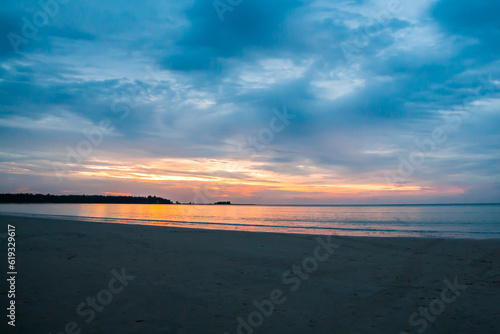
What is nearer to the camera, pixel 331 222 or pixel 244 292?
pixel 244 292

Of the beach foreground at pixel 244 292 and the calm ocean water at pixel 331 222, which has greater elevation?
the beach foreground at pixel 244 292

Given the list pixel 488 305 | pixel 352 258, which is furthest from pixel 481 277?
pixel 352 258

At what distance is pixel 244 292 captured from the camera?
7.02 metres

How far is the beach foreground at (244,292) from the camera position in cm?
533

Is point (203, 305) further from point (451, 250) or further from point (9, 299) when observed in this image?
point (451, 250)

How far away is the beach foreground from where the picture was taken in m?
5.33

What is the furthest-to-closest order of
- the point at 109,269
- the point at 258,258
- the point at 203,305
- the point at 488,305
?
the point at 258,258, the point at 109,269, the point at 488,305, the point at 203,305

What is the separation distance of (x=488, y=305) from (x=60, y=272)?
420 inches

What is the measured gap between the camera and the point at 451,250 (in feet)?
45.9

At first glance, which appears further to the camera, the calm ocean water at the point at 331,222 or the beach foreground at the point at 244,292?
the calm ocean water at the point at 331,222

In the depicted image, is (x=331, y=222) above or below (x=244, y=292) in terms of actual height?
below

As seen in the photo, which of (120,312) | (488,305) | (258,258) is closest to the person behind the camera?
(120,312)

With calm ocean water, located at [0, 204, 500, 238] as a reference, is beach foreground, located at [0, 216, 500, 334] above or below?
above

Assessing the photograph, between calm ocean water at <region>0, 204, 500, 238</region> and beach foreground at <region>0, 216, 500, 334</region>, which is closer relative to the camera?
beach foreground at <region>0, 216, 500, 334</region>
